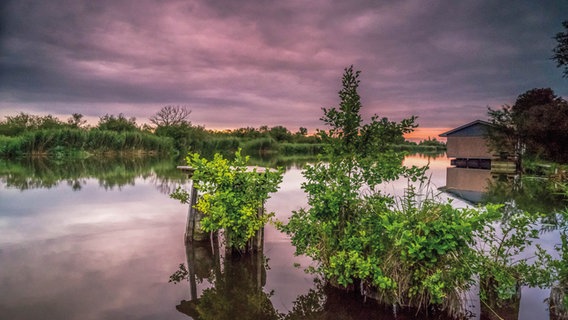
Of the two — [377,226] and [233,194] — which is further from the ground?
[233,194]

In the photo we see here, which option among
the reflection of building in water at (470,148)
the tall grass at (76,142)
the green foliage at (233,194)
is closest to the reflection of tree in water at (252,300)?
the green foliage at (233,194)

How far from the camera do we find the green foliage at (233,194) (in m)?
5.30

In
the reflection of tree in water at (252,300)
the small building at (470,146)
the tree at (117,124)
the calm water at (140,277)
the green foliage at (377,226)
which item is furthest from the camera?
the tree at (117,124)

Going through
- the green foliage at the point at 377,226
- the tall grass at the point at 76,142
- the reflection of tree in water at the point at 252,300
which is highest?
the tall grass at the point at 76,142

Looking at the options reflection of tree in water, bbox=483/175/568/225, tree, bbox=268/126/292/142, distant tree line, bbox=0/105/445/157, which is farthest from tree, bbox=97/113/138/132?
reflection of tree in water, bbox=483/175/568/225

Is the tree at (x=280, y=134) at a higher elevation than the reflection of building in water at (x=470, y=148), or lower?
higher

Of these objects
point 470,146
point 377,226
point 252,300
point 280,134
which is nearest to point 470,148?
point 470,146

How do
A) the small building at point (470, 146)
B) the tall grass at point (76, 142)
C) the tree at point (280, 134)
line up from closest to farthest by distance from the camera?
the small building at point (470, 146) → the tall grass at point (76, 142) → the tree at point (280, 134)

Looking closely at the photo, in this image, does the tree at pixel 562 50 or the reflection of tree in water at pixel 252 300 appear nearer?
the reflection of tree in water at pixel 252 300

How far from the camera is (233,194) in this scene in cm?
527

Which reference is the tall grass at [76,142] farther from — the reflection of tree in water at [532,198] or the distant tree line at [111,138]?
the reflection of tree in water at [532,198]

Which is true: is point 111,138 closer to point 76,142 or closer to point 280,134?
point 76,142

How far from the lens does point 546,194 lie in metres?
13.5

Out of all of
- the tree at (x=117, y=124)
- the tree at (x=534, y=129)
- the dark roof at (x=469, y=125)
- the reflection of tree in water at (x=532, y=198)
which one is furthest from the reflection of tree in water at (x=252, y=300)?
the tree at (x=117, y=124)
